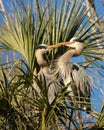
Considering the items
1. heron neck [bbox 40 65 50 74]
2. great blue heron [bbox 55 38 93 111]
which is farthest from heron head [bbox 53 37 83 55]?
heron neck [bbox 40 65 50 74]

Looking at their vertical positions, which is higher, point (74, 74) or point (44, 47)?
point (44, 47)

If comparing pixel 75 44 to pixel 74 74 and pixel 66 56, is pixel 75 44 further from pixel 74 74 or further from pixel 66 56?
pixel 74 74

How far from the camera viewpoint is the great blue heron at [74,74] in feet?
13.7

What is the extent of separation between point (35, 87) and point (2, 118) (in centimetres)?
55

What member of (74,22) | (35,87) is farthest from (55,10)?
(35,87)

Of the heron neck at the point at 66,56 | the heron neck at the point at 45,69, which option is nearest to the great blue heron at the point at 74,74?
the heron neck at the point at 66,56

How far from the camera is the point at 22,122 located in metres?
3.32

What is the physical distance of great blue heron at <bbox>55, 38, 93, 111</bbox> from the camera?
4.18 metres

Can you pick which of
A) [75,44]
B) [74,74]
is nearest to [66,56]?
[75,44]

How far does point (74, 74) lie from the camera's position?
4.38 m

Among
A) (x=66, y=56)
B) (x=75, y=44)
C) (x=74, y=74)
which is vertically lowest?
(x=74, y=74)

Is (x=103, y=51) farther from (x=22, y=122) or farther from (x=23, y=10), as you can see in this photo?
(x=22, y=122)

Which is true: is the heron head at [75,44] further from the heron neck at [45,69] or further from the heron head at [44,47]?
the heron neck at [45,69]

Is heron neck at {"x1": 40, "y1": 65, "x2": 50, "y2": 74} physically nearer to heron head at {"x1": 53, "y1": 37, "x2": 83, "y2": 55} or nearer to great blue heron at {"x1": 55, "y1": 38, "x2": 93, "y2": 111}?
great blue heron at {"x1": 55, "y1": 38, "x2": 93, "y2": 111}
